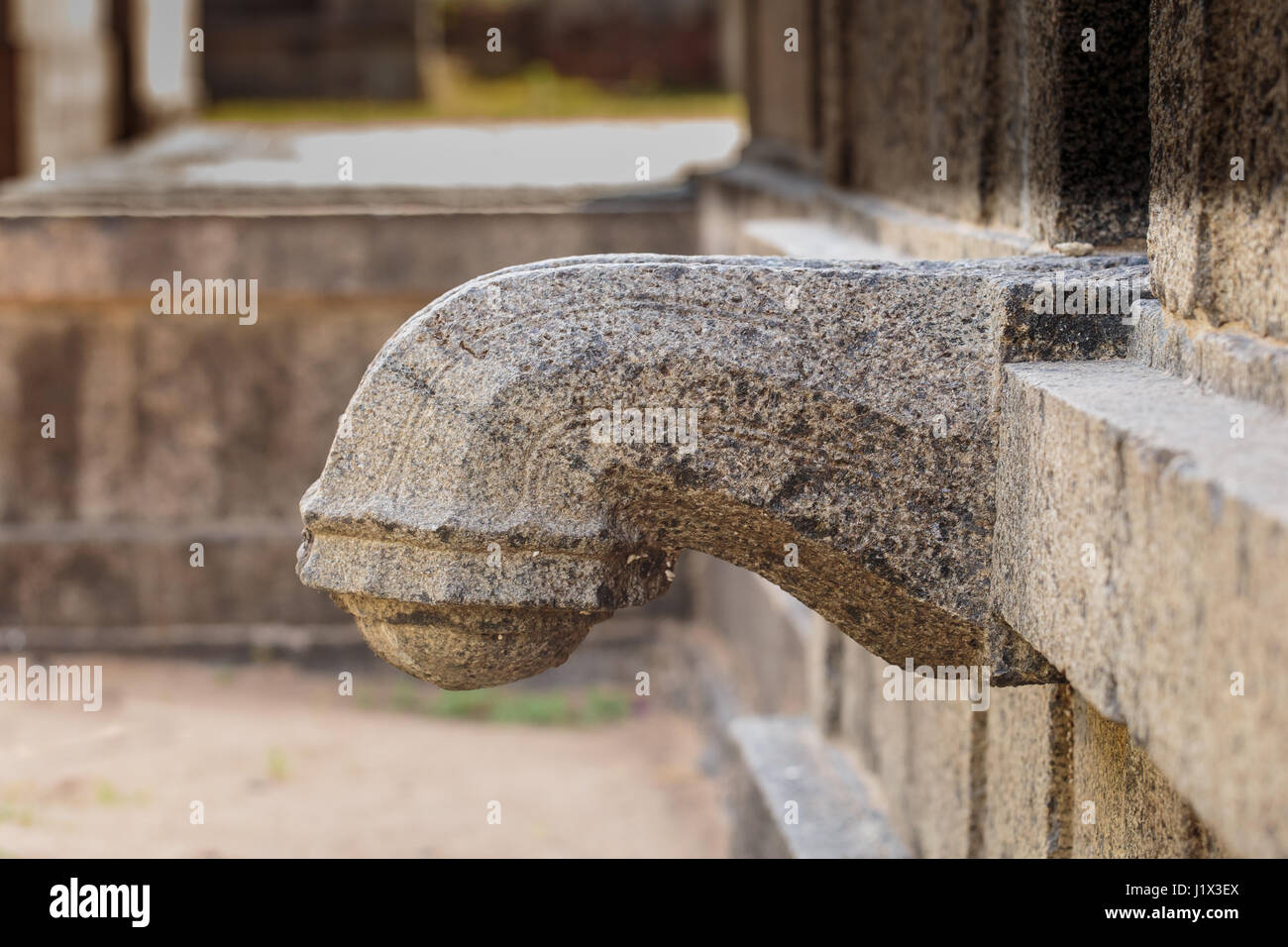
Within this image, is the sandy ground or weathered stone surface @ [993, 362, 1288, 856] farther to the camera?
the sandy ground

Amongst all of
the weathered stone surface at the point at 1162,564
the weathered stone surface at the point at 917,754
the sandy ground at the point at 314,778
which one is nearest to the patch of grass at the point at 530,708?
the sandy ground at the point at 314,778

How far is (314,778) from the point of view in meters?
6.16

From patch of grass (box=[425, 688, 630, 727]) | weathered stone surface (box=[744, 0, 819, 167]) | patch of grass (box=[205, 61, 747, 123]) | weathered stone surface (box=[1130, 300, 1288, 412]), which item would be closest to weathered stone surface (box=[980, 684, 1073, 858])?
weathered stone surface (box=[1130, 300, 1288, 412])

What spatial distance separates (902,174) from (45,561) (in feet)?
15.8

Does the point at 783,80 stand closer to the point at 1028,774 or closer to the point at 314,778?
the point at 314,778

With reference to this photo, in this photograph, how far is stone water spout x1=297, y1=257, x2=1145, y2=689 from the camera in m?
2.07

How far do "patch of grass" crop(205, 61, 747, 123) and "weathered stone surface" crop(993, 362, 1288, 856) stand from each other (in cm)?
1046

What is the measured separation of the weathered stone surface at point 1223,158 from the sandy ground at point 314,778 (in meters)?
3.80

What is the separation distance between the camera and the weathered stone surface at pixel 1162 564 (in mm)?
1440

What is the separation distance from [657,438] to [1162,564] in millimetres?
678

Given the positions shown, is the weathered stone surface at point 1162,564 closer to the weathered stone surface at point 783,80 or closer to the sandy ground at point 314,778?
the weathered stone surface at point 783,80

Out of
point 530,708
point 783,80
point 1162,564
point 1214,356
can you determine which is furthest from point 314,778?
point 1162,564

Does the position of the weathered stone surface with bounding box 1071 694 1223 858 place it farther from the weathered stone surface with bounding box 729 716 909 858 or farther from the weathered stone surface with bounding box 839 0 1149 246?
the weathered stone surface with bounding box 729 716 909 858
